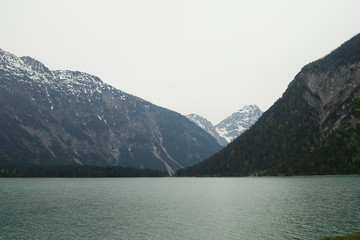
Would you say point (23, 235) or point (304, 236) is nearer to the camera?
point (304, 236)

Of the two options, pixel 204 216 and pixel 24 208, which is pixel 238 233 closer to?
pixel 204 216

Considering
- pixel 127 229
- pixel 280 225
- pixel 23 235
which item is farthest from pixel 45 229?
pixel 280 225

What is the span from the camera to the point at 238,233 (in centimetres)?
5288

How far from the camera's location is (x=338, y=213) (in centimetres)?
6612

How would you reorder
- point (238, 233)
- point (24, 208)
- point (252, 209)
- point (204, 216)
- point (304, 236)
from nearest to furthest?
point (304, 236)
point (238, 233)
point (204, 216)
point (252, 209)
point (24, 208)

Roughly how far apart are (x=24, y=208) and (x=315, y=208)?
254ft

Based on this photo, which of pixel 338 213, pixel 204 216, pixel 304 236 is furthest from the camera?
pixel 204 216

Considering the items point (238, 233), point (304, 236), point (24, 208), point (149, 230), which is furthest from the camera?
point (24, 208)

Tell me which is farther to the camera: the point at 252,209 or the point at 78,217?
the point at 252,209

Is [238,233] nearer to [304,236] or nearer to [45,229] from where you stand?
[304,236]

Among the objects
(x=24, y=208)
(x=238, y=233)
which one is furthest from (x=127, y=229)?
(x=24, y=208)

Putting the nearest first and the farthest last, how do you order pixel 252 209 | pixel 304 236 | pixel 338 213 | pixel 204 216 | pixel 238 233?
pixel 304 236 → pixel 238 233 → pixel 338 213 → pixel 204 216 → pixel 252 209

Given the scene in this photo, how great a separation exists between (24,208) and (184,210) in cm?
4503

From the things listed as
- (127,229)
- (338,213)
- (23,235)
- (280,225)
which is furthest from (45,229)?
(338,213)
